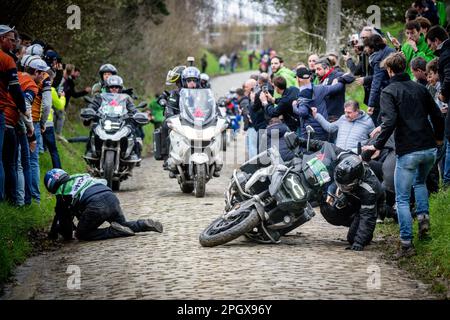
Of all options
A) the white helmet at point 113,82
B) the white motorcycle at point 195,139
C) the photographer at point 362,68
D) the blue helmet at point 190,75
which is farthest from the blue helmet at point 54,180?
the white helmet at point 113,82

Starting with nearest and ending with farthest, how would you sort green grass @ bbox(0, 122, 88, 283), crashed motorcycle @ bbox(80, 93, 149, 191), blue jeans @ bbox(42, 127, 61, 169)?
green grass @ bbox(0, 122, 88, 283) < blue jeans @ bbox(42, 127, 61, 169) < crashed motorcycle @ bbox(80, 93, 149, 191)

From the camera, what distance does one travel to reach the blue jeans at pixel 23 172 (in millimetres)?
14758

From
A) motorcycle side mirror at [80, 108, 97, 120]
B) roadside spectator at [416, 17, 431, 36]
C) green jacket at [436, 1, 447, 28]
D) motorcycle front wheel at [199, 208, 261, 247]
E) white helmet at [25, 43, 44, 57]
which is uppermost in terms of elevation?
green jacket at [436, 1, 447, 28]

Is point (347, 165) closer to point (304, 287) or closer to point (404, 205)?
point (404, 205)

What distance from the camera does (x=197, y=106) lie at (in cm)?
1836

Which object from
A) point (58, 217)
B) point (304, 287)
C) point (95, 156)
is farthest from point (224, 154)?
point (304, 287)

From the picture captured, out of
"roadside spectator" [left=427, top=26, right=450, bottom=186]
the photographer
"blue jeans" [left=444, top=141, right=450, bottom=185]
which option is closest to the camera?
"roadside spectator" [left=427, top=26, right=450, bottom=186]

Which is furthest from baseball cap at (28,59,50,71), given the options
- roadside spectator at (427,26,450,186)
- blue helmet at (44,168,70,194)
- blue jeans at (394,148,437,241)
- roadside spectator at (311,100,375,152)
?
blue jeans at (394,148,437,241)

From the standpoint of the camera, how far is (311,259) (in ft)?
38.3

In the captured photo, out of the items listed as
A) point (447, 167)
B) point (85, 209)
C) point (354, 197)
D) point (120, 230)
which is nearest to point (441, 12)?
point (447, 167)

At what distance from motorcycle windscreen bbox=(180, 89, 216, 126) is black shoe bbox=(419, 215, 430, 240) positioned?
263 inches

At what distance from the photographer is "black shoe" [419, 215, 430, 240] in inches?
481

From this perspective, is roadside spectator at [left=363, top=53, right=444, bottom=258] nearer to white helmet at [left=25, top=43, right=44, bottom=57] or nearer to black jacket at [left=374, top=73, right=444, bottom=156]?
black jacket at [left=374, top=73, right=444, bottom=156]
